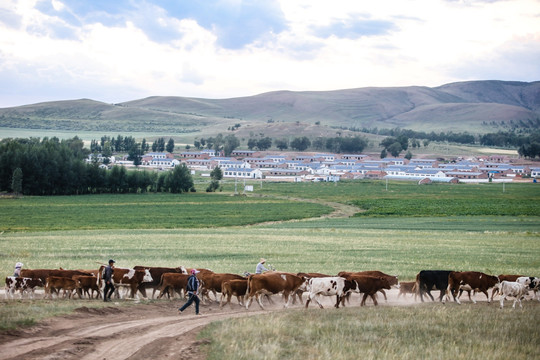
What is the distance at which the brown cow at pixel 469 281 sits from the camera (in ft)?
71.7

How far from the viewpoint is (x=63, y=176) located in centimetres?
11081

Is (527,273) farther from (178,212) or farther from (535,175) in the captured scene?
(535,175)

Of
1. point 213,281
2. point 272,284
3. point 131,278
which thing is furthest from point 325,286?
point 131,278

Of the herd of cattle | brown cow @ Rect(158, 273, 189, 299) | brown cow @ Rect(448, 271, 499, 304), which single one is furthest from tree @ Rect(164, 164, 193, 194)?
brown cow @ Rect(448, 271, 499, 304)

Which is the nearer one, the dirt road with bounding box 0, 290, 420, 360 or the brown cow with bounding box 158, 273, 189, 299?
the dirt road with bounding box 0, 290, 420, 360

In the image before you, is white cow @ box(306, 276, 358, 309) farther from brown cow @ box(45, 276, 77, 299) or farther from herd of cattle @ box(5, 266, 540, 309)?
brown cow @ box(45, 276, 77, 299)

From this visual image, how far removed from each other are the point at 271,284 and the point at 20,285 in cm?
949

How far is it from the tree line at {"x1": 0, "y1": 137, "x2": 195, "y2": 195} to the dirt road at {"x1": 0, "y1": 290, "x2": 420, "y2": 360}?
296 feet

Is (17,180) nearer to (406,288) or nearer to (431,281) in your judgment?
(406,288)

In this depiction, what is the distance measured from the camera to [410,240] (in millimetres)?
46750

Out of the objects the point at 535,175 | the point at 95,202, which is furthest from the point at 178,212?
the point at 535,175

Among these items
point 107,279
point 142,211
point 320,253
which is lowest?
point 142,211

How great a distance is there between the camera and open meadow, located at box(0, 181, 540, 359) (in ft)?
52.2

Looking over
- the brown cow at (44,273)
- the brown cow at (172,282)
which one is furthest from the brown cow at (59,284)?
the brown cow at (172,282)
